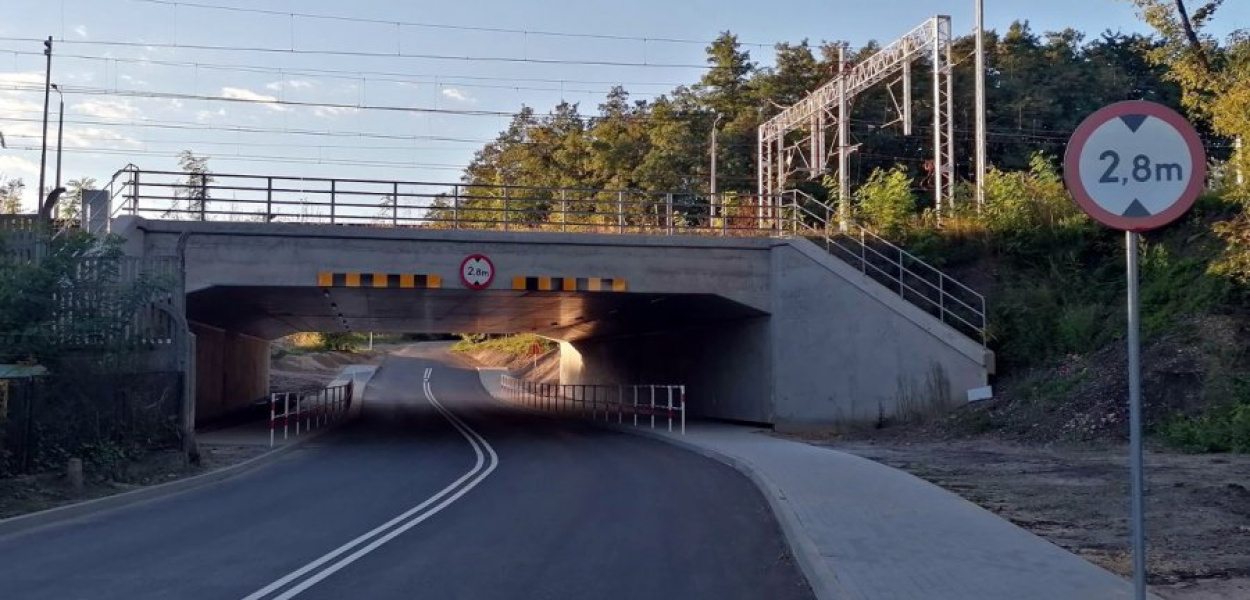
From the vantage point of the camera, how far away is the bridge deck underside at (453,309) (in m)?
27.7

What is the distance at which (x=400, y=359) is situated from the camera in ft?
308

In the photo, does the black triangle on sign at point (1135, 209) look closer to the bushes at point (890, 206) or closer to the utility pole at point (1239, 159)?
the utility pole at point (1239, 159)

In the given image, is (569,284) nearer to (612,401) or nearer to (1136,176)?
(612,401)

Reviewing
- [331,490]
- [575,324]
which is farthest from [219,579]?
[575,324]

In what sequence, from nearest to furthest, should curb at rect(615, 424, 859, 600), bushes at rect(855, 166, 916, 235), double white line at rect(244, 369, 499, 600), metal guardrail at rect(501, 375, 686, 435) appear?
curb at rect(615, 424, 859, 600) < double white line at rect(244, 369, 499, 600) < metal guardrail at rect(501, 375, 686, 435) < bushes at rect(855, 166, 916, 235)

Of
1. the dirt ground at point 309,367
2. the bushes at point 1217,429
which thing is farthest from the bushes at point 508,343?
the bushes at point 1217,429

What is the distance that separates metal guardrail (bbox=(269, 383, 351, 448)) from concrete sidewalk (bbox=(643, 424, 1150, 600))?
13.9 m

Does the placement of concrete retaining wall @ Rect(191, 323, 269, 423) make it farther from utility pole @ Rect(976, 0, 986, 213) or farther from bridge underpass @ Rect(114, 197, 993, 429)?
utility pole @ Rect(976, 0, 986, 213)

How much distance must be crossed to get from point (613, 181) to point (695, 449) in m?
40.4

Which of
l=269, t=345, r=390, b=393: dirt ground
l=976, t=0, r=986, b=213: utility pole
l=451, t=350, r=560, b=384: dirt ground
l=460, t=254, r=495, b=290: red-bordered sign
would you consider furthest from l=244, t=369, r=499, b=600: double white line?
l=451, t=350, r=560, b=384: dirt ground

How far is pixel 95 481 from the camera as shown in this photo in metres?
16.0

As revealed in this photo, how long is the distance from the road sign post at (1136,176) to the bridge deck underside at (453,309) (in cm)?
2108

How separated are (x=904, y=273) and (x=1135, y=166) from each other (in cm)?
2259

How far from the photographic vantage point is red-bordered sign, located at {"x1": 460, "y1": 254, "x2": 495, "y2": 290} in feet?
83.7
